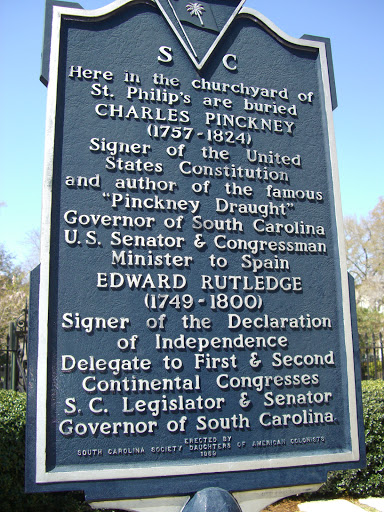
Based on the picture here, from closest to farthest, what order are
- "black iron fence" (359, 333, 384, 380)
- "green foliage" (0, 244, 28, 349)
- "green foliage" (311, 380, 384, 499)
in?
"green foliage" (311, 380, 384, 499), "black iron fence" (359, 333, 384, 380), "green foliage" (0, 244, 28, 349)

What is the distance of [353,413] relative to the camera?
11.6ft

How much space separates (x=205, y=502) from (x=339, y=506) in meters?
3.63

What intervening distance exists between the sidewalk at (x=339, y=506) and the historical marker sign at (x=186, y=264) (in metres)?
2.78

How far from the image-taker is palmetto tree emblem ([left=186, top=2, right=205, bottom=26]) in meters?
3.87

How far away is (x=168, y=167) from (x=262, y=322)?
1340 mm

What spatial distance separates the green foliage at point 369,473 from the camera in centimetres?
654

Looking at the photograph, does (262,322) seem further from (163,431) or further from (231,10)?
(231,10)

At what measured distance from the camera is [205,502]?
3.02 meters

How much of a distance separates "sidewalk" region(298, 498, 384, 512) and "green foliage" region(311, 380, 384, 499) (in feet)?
0.91

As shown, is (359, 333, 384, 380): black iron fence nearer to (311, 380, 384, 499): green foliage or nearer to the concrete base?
(311, 380, 384, 499): green foliage

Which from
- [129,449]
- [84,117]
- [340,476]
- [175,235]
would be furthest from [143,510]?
[340,476]

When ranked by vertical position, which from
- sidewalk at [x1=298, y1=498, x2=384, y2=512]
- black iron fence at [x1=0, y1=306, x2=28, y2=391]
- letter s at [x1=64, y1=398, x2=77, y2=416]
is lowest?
sidewalk at [x1=298, y1=498, x2=384, y2=512]

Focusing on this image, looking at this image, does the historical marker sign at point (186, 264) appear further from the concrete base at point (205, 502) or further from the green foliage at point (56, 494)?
the green foliage at point (56, 494)

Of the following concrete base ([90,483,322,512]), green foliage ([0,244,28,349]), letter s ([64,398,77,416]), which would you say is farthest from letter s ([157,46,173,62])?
green foliage ([0,244,28,349])
